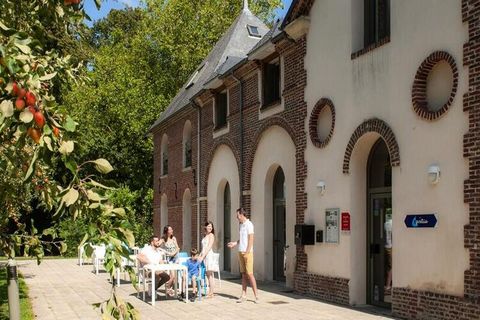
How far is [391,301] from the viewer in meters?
10.2

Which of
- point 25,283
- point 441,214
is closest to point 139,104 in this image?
point 25,283

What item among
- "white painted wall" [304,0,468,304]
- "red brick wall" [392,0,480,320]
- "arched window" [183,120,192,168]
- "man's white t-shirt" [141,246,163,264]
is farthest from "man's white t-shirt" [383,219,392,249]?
"arched window" [183,120,192,168]

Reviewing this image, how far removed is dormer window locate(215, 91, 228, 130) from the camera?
62.0 ft

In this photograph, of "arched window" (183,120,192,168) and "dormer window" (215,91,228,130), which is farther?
"arched window" (183,120,192,168)

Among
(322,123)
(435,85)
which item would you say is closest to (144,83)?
(322,123)

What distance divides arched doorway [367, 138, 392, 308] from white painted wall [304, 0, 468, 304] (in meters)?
0.14

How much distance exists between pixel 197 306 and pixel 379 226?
12.4 feet

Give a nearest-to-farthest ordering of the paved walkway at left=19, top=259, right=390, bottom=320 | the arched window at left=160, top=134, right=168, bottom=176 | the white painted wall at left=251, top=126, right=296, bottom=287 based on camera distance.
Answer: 1. the paved walkway at left=19, top=259, right=390, bottom=320
2. the white painted wall at left=251, top=126, right=296, bottom=287
3. the arched window at left=160, top=134, right=168, bottom=176

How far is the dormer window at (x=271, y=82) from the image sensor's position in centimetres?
1535

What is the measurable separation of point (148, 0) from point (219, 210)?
23.8 metres

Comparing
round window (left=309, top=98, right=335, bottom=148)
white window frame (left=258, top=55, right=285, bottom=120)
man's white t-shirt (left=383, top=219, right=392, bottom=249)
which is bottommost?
man's white t-shirt (left=383, top=219, right=392, bottom=249)

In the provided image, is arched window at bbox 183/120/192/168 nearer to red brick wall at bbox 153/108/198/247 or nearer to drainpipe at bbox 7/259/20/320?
red brick wall at bbox 153/108/198/247

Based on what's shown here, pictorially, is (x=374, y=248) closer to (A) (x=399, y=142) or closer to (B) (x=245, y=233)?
(A) (x=399, y=142)

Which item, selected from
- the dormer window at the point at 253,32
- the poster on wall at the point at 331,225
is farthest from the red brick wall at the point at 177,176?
the poster on wall at the point at 331,225
